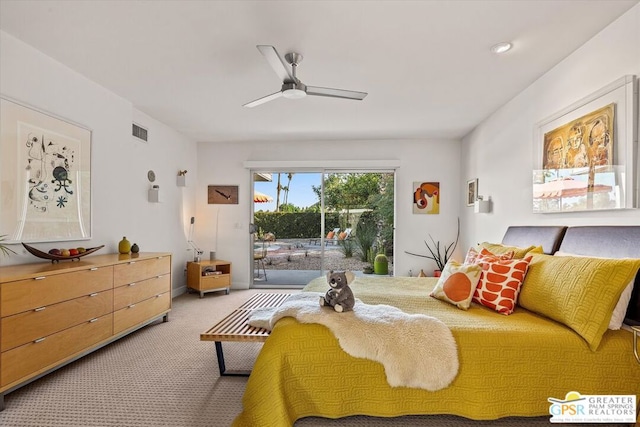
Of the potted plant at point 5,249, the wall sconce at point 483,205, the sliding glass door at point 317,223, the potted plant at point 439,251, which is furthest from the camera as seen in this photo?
the sliding glass door at point 317,223

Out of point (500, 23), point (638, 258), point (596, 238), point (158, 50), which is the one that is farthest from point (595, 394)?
point (158, 50)

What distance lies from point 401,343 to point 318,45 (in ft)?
6.87

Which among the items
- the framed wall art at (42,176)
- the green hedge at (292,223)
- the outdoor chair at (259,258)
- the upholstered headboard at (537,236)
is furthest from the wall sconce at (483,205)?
the framed wall art at (42,176)

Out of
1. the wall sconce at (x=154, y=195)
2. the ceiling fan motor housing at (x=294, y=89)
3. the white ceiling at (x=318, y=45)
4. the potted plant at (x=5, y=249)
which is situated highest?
the white ceiling at (x=318, y=45)

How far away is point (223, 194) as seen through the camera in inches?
218

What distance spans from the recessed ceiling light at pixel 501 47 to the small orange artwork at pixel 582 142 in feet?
2.37

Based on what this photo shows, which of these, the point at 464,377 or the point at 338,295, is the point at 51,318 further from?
the point at 464,377

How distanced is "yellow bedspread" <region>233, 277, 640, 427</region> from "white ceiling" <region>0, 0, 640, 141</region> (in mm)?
1897

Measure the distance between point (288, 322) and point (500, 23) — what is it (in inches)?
90.8

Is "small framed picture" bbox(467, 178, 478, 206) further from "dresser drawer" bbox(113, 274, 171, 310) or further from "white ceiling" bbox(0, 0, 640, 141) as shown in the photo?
"dresser drawer" bbox(113, 274, 171, 310)

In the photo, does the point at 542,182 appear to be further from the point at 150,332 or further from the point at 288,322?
the point at 150,332

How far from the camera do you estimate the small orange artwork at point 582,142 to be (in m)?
2.12

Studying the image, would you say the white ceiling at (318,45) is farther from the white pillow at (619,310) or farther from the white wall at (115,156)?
the white pillow at (619,310)

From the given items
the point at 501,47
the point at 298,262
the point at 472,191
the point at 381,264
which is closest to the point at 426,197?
the point at 472,191
